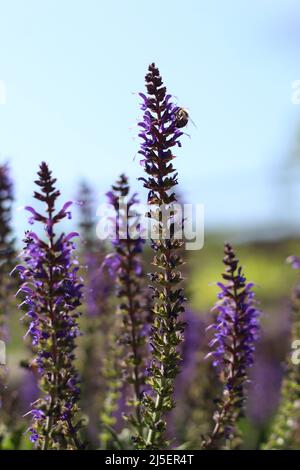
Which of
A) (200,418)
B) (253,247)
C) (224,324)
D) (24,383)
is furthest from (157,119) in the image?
(253,247)

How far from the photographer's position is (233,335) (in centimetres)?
432

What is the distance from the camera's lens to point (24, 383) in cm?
923

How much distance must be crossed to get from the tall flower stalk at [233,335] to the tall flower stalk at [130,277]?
59cm

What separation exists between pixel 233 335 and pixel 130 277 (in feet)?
2.82

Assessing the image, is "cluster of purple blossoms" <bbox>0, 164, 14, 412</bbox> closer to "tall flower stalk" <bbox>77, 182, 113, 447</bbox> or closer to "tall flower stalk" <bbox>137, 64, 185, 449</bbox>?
"tall flower stalk" <bbox>77, 182, 113, 447</bbox>

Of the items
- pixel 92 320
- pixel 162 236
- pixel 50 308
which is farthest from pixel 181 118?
pixel 92 320

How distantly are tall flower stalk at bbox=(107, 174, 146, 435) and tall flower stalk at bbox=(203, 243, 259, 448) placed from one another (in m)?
0.59

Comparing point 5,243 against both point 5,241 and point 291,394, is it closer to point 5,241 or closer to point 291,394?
point 5,241

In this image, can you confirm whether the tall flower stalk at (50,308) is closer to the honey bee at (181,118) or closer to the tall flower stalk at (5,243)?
the honey bee at (181,118)

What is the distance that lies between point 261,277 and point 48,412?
1665cm

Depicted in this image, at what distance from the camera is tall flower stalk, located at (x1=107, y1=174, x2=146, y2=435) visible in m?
4.67

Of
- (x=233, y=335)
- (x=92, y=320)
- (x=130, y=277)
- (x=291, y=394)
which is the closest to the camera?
(x=233, y=335)

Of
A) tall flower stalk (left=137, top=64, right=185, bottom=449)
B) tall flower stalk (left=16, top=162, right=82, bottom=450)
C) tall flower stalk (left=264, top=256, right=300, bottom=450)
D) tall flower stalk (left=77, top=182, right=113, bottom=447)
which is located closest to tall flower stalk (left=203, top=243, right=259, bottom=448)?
tall flower stalk (left=137, top=64, right=185, bottom=449)

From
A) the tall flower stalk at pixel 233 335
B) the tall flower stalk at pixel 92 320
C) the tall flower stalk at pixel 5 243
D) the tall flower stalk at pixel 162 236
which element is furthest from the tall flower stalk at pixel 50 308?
the tall flower stalk at pixel 92 320
